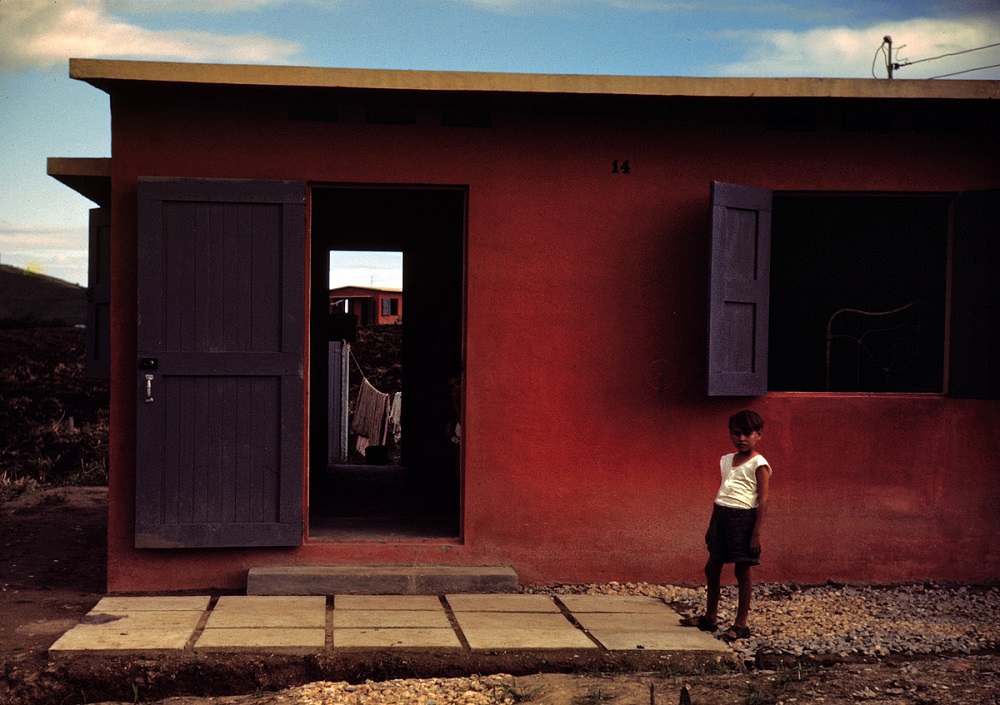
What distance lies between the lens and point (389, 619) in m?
5.36

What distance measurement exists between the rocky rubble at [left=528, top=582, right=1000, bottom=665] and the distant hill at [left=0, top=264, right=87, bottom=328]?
95.8 ft

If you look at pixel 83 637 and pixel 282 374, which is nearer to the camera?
pixel 83 637

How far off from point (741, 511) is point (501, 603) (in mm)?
1428

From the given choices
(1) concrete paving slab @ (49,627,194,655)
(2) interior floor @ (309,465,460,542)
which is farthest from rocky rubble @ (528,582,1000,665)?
(1) concrete paving slab @ (49,627,194,655)

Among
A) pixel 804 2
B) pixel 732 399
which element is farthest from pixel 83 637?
pixel 804 2

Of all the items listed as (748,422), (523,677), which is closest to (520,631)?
(523,677)

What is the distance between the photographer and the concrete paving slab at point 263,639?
15.9 ft

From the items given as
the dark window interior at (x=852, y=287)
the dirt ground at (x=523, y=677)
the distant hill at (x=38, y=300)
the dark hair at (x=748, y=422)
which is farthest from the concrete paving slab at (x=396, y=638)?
the distant hill at (x=38, y=300)

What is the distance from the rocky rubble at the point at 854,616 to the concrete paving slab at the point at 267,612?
1391mm

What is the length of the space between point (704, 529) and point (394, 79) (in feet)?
10.6

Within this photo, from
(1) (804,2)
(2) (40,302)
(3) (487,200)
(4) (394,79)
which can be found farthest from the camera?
(2) (40,302)

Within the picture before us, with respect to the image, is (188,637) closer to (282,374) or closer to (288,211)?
(282,374)

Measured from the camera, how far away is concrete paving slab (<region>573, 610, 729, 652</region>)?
16.5ft

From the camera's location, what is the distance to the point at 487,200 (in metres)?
6.31
